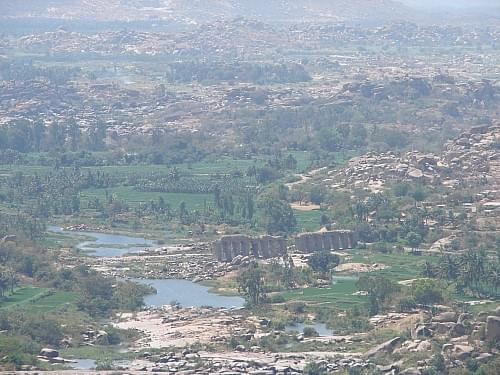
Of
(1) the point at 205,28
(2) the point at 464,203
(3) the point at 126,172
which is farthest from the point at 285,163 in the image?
(1) the point at 205,28

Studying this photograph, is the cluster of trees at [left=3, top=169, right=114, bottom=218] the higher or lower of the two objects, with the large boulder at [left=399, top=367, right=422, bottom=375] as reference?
lower

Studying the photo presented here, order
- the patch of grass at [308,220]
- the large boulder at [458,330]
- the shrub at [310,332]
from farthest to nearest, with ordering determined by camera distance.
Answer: the patch of grass at [308,220]
the shrub at [310,332]
the large boulder at [458,330]

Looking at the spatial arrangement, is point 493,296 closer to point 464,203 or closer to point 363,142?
point 464,203

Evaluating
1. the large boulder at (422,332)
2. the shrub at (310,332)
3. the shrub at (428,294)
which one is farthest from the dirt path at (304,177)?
the large boulder at (422,332)

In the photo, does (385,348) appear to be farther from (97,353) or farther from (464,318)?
(97,353)

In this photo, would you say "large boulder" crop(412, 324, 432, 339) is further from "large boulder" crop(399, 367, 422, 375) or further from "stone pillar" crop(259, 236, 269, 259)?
"stone pillar" crop(259, 236, 269, 259)

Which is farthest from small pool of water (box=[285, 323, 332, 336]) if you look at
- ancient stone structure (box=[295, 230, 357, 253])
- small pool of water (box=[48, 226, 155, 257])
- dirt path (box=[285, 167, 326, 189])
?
dirt path (box=[285, 167, 326, 189])

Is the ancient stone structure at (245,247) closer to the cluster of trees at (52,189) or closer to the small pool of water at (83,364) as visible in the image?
the cluster of trees at (52,189)
